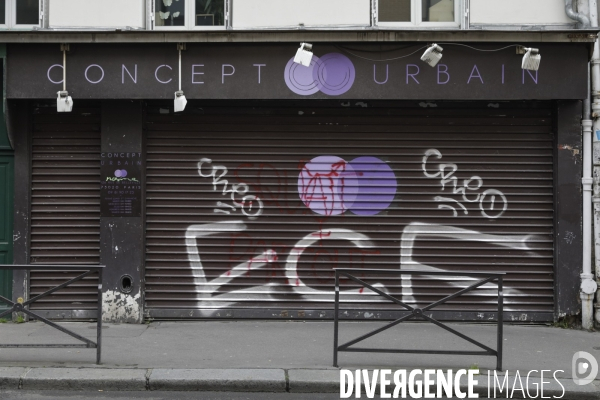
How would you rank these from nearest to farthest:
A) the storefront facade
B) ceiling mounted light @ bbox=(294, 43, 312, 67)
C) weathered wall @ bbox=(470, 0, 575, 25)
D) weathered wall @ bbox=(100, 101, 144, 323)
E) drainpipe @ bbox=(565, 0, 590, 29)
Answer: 1. ceiling mounted light @ bbox=(294, 43, 312, 67)
2. drainpipe @ bbox=(565, 0, 590, 29)
3. weathered wall @ bbox=(470, 0, 575, 25)
4. weathered wall @ bbox=(100, 101, 144, 323)
5. the storefront facade

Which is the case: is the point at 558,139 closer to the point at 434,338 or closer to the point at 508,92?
the point at 508,92

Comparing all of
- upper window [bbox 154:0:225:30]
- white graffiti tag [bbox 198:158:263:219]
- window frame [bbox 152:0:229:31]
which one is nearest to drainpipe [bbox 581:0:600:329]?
white graffiti tag [bbox 198:158:263:219]

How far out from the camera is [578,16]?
9320 mm

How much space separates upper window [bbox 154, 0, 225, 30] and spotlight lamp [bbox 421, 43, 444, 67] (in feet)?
9.50

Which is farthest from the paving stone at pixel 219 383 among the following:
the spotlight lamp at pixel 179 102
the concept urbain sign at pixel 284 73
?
the concept urbain sign at pixel 284 73

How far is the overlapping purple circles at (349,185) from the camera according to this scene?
9875 millimetres

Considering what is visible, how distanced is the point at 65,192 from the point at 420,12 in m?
5.56

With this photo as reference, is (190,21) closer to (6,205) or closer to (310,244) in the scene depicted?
(310,244)

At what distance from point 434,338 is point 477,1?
4.57m

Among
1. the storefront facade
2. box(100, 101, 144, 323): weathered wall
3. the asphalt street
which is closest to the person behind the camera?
the asphalt street

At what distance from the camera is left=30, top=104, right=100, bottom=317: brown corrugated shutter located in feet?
32.3

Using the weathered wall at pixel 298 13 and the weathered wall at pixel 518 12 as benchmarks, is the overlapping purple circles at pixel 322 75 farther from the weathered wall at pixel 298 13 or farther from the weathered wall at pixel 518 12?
the weathered wall at pixel 518 12

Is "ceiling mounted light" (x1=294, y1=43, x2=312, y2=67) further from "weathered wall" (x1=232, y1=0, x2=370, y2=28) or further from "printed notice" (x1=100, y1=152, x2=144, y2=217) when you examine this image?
"printed notice" (x1=100, y1=152, x2=144, y2=217)

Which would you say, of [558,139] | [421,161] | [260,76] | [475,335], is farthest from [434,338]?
[260,76]
